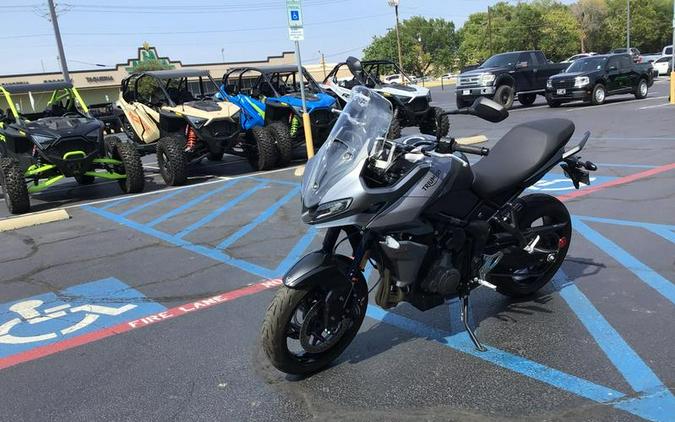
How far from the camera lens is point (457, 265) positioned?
138 inches

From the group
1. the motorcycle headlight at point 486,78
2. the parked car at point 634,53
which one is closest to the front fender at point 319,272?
the motorcycle headlight at point 486,78

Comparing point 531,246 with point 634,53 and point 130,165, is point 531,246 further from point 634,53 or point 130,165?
point 634,53

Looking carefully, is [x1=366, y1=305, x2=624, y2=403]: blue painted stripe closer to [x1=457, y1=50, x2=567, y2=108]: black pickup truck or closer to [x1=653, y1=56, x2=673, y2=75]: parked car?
[x1=457, y1=50, x2=567, y2=108]: black pickup truck

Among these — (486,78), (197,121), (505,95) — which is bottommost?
(505,95)

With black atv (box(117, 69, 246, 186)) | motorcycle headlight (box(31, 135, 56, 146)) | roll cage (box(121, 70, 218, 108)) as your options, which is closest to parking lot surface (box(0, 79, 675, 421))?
motorcycle headlight (box(31, 135, 56, 146))

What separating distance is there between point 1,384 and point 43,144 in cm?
648

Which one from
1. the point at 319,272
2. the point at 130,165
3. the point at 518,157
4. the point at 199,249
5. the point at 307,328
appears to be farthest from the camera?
the point at 130,165

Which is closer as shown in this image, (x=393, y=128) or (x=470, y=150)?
(x=470, y=150)

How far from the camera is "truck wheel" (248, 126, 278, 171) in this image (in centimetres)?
1135

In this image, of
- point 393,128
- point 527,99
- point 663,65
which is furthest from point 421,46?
point 393,128

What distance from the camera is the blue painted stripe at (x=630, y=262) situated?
424 centimetres

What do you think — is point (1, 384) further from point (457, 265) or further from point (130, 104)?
point (130, 104)

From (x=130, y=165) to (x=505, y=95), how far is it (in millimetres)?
14765

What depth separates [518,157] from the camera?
3.79m
